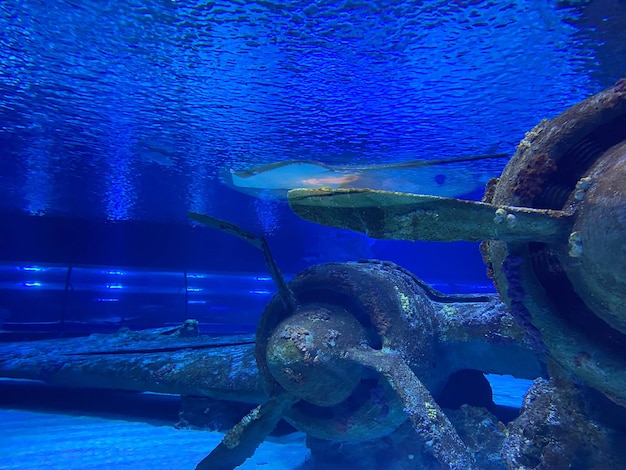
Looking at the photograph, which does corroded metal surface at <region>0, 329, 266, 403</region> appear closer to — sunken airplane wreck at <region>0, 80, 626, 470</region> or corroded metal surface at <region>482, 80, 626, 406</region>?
sunken airplane wreck at <region>0, 80, 626, 470</region>

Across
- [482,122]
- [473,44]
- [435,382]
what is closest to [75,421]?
[435,382]

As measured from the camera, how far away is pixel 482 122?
9305 millimetres

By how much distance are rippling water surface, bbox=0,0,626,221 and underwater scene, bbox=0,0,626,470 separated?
0.05 m

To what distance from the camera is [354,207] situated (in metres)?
2.10

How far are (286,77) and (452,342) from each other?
5584 millimetres

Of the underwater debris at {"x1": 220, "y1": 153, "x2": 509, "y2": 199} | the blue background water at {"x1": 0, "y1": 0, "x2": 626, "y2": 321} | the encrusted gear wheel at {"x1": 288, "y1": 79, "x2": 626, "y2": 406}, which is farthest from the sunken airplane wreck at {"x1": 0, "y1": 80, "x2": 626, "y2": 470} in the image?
the underwater debris at {"x1": 220, "y1": 153, "x2": 509, "y2": 199}

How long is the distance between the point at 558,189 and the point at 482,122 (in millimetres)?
7573

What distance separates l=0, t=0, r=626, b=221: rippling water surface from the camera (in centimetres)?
585

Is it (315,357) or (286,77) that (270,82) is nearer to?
(286,77)

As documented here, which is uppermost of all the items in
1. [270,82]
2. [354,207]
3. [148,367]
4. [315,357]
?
[270,82]

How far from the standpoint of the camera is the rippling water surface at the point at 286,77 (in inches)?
230

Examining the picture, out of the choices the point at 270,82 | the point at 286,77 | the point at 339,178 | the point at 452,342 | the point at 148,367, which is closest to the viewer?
the point at 452,342

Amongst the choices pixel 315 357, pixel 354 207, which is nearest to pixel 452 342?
pixel 315 357

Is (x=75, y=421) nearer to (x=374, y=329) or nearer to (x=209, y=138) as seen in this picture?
(x=374, y=329)
